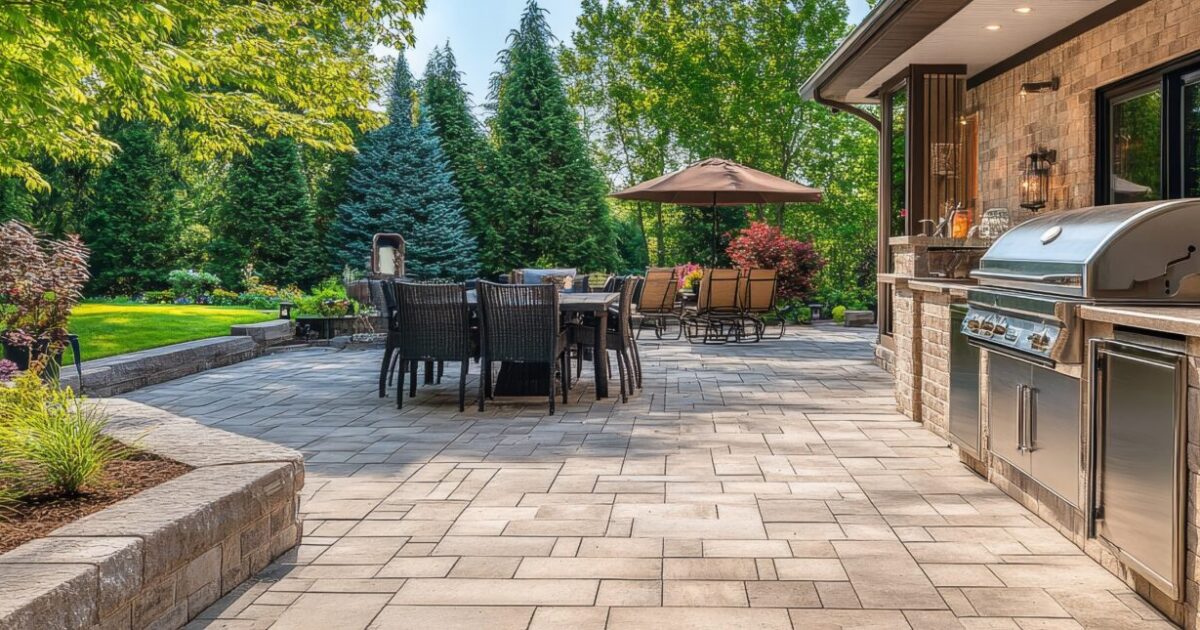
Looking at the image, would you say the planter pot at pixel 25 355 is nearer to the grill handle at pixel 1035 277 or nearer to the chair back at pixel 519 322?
the chair back at pixel 519 322

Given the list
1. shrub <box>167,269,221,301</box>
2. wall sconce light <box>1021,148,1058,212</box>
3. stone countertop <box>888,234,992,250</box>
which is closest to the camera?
stone countertop <box>888,234,992,250</box>

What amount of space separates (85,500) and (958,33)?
6539 mm

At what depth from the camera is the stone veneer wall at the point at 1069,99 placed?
5.46 metres

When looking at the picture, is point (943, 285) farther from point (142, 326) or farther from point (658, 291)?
point (142, 326)

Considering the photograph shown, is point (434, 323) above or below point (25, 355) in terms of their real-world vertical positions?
above

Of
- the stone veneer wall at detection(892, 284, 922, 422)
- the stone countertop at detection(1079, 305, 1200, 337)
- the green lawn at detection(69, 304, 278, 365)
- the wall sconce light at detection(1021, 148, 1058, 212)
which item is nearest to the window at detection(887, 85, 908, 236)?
the wall sconce light at detection(1021, 148, 1058, 212)

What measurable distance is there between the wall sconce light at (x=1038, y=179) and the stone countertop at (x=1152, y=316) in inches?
175

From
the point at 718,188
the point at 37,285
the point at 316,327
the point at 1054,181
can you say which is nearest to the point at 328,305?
the point at 316,327

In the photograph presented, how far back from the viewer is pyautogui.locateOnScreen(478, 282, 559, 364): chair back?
6039 millimetres

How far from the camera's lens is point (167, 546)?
2.40 meters

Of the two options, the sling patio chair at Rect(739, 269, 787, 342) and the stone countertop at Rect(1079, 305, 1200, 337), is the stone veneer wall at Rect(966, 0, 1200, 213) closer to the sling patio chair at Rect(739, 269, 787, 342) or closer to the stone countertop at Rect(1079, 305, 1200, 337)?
the stone countertop at Rect(1079, 305, 1200, 337)

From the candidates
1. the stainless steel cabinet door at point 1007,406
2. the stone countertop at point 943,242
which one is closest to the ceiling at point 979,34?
the stone countertop at point 943,242

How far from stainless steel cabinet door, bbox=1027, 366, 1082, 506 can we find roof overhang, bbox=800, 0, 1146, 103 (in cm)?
336

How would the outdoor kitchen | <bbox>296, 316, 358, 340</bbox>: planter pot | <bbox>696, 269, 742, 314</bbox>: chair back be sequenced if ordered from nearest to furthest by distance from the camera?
Answer: the outdoor kitchen, <bbox>696, 269, 742, 314</bbox>: chair back, <bbox>296, 316, 358, 340</bbox>: planter pot
